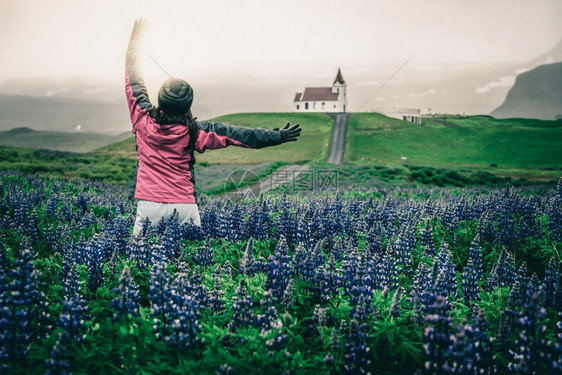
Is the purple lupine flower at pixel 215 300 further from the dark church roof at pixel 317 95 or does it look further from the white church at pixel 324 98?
the dark church roof at pixel 317 95

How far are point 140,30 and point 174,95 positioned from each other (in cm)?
188

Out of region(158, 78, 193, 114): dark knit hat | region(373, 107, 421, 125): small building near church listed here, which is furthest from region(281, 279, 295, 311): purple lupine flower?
region(373, 107, 421, 125): small building near church

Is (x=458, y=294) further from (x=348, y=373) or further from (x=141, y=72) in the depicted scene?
(x=141, y=72)

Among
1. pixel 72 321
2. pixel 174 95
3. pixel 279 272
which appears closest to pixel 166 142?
pixel 174 95

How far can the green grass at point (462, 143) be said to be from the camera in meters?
48.4

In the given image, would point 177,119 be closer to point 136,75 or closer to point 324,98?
point 136,75

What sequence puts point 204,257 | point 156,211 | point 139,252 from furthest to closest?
point 156,211
point 204,257
point 139,252

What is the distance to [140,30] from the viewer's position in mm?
6715

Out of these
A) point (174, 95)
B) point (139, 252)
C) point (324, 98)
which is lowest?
point (139, 252)

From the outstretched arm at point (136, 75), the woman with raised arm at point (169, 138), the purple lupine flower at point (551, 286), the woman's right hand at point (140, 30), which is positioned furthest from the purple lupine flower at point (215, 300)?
the woman's right hand at point (140, 30)

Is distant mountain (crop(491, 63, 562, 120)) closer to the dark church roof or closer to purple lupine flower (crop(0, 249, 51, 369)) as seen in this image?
the dark church roof

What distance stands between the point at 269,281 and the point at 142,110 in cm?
390

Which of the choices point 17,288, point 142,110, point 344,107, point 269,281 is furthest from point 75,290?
point 344,107

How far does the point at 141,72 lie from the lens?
663 cm
